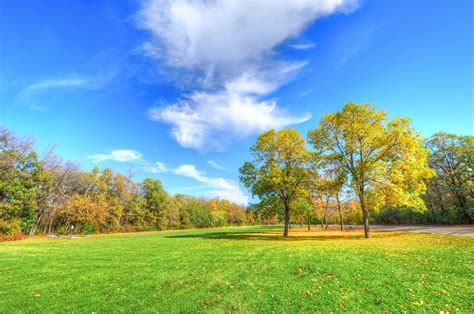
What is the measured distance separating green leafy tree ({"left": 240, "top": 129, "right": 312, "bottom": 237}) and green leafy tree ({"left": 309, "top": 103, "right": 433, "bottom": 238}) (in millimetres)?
3370

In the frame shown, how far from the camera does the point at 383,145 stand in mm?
19562

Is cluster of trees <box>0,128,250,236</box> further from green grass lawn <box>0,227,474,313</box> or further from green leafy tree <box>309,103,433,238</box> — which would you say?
green grass lawn <box>0,227,474,313</box>

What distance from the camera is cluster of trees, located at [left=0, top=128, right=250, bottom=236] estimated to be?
3362 cm

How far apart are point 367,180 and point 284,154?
27.4 feet

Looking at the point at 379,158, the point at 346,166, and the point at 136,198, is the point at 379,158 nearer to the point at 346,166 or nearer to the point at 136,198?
the point at 346,166

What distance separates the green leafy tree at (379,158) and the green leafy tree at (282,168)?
337 centimetres

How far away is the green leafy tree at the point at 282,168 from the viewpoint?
74.9ft

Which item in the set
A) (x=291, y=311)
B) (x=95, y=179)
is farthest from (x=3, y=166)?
(x=291, y=311)

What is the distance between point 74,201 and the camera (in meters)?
42.9

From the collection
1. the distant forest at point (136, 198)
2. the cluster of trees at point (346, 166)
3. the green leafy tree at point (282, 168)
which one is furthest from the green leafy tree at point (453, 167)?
the green leafy tree at point (282, 168)

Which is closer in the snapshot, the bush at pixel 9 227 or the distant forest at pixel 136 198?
the distant forest at pixel 136 198

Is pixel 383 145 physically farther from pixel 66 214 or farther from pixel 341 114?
pixel 66 214

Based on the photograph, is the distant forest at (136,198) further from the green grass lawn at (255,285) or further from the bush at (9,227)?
the green grass lawn at (255,285)

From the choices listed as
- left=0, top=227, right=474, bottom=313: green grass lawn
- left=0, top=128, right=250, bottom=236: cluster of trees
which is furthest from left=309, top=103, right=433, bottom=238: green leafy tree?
left=0, top=128, right=250, bottom=236: cluster of trees
